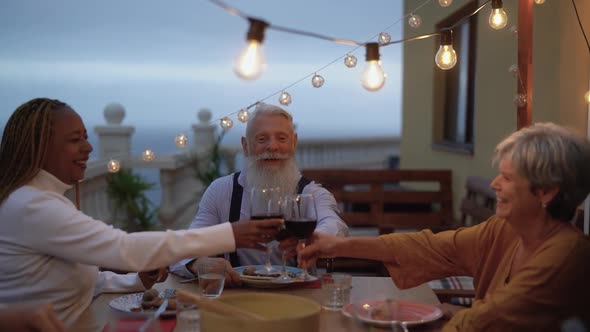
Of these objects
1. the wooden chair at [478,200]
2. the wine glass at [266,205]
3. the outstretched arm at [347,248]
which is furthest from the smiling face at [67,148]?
the wooden chair at [478,200]

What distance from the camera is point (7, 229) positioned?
1.92 meters

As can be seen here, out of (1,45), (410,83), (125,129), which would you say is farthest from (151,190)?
(410,83)

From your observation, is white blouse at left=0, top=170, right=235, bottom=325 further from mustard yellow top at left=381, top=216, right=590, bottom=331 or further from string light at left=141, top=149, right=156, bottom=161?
string light at left=141, top=149, right=156, bottom=161

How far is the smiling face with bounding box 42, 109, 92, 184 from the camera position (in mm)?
2051

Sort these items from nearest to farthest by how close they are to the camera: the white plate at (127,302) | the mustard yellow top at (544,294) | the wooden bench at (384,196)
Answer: the mustard yellow top at (544,294), the white plate at (127,302), the wooden bench at (384,196)

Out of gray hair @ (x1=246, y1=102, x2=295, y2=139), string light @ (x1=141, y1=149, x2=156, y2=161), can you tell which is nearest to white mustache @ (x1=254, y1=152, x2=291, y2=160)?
gray hair @ (x1=246, y1=102, x2=295, y2=139)

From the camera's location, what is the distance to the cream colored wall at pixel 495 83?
3.46 meters

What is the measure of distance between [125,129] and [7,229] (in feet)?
17.2

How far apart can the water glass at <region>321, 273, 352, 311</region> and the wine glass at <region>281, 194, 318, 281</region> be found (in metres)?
0.18

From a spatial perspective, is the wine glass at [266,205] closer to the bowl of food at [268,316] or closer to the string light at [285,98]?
the bowl of food at [268,316]

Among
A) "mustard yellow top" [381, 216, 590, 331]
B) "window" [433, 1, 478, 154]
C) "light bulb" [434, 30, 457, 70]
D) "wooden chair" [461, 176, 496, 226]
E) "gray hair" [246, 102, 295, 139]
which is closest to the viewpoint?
"mustard yellow top" [381, 216, 590, 331]

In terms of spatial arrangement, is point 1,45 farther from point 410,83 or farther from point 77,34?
point 77,34

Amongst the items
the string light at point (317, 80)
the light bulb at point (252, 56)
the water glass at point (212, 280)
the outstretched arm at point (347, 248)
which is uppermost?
the string light at point (317, 80)

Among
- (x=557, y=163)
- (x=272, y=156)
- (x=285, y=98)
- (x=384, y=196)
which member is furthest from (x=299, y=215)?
(x=384, y=196)
